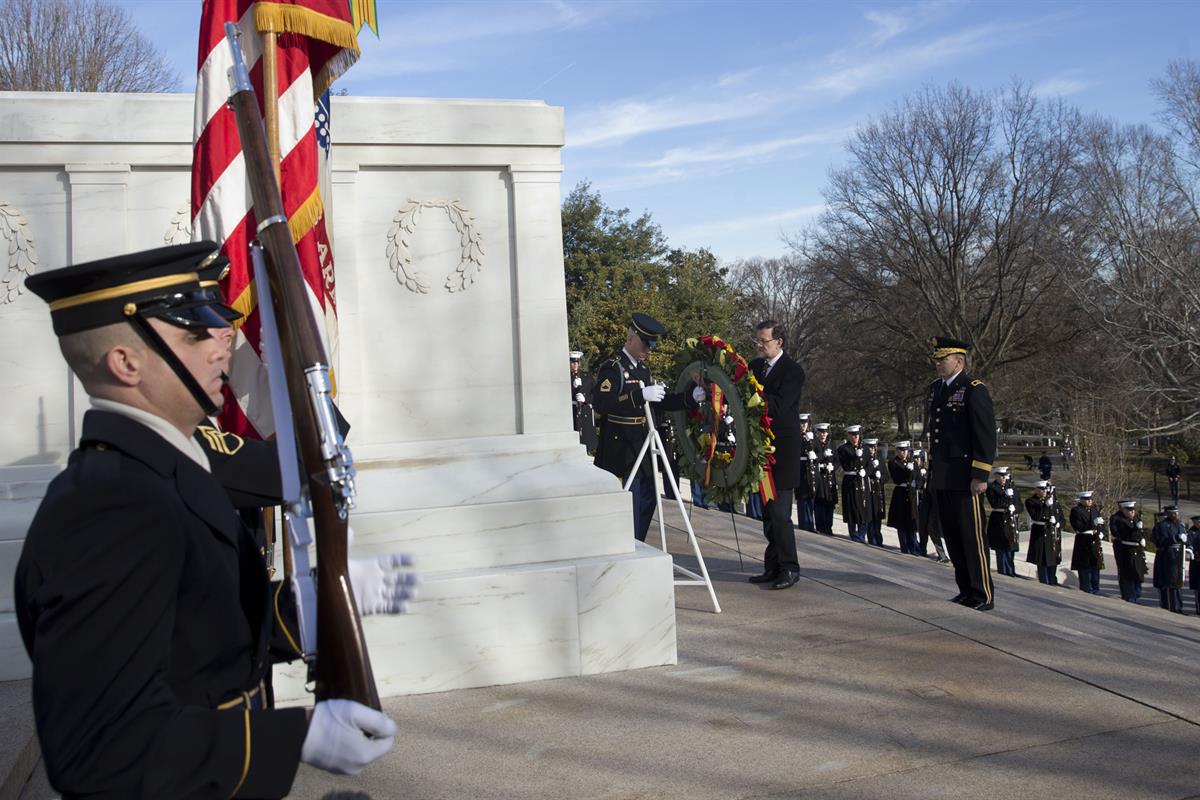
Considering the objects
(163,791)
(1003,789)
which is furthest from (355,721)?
(1003,789)

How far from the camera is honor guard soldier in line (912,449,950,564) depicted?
1189 centimetres

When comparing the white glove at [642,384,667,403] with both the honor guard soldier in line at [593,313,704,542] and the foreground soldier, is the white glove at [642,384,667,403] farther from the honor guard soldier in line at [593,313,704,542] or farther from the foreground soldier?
the foreground soldier

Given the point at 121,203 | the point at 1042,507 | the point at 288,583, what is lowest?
the point at 1042,507

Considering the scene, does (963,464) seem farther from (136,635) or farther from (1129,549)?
(1129,549)

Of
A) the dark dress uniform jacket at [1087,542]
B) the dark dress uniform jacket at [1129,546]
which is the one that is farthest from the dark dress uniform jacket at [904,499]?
the dark dress uniform jacket at [1129,546]

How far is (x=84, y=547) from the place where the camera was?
1.40 metres

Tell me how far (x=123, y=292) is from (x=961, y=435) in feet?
19.5

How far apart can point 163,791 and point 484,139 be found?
14.0 ft

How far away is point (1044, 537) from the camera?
15469 millimetres

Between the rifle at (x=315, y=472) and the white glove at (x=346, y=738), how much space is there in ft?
0.16

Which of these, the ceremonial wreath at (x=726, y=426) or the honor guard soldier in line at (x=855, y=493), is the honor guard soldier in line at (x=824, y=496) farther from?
the ceremonial wreath at (x=726, y=426)

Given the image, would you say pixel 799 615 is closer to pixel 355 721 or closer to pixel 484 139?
pixel 484 139

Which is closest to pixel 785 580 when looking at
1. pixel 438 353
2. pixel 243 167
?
pixel 438 353

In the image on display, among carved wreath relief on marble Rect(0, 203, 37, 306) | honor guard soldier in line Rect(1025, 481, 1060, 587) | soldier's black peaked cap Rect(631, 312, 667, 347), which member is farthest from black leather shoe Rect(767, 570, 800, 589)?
honor guard soldier in line Rect(1025, 481, 1060, 587)
